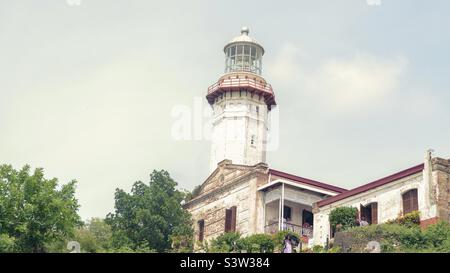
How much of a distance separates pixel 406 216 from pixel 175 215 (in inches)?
489

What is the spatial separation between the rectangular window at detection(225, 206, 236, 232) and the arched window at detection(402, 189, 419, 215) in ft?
36.7

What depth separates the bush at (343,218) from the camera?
38.3 m

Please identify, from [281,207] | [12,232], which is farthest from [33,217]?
[281,207]

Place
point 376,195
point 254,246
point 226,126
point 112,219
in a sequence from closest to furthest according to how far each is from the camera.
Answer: point 254,246, point 376,195, point 112,219, point 226,126

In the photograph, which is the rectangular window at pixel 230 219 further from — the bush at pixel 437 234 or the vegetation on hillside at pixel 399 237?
the bush at pixel 437 234

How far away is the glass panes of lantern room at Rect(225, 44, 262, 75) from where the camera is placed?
5628 cm

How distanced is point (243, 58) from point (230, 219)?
47.7 ft

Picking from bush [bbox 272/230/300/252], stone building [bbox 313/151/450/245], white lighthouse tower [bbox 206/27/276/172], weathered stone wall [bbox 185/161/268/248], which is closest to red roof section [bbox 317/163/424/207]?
stone building [bbox 313/151/450/245]

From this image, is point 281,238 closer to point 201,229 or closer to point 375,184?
point 375,184

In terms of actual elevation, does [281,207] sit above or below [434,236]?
above

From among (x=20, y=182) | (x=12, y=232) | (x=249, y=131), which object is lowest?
(x=12, y=232)

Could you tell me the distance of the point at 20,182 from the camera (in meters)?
33.2

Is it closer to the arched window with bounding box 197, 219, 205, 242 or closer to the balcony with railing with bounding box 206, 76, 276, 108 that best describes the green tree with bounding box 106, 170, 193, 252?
the arched window with bounding box 197, 219, 205, 242

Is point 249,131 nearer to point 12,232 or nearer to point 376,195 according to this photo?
point 376,195
